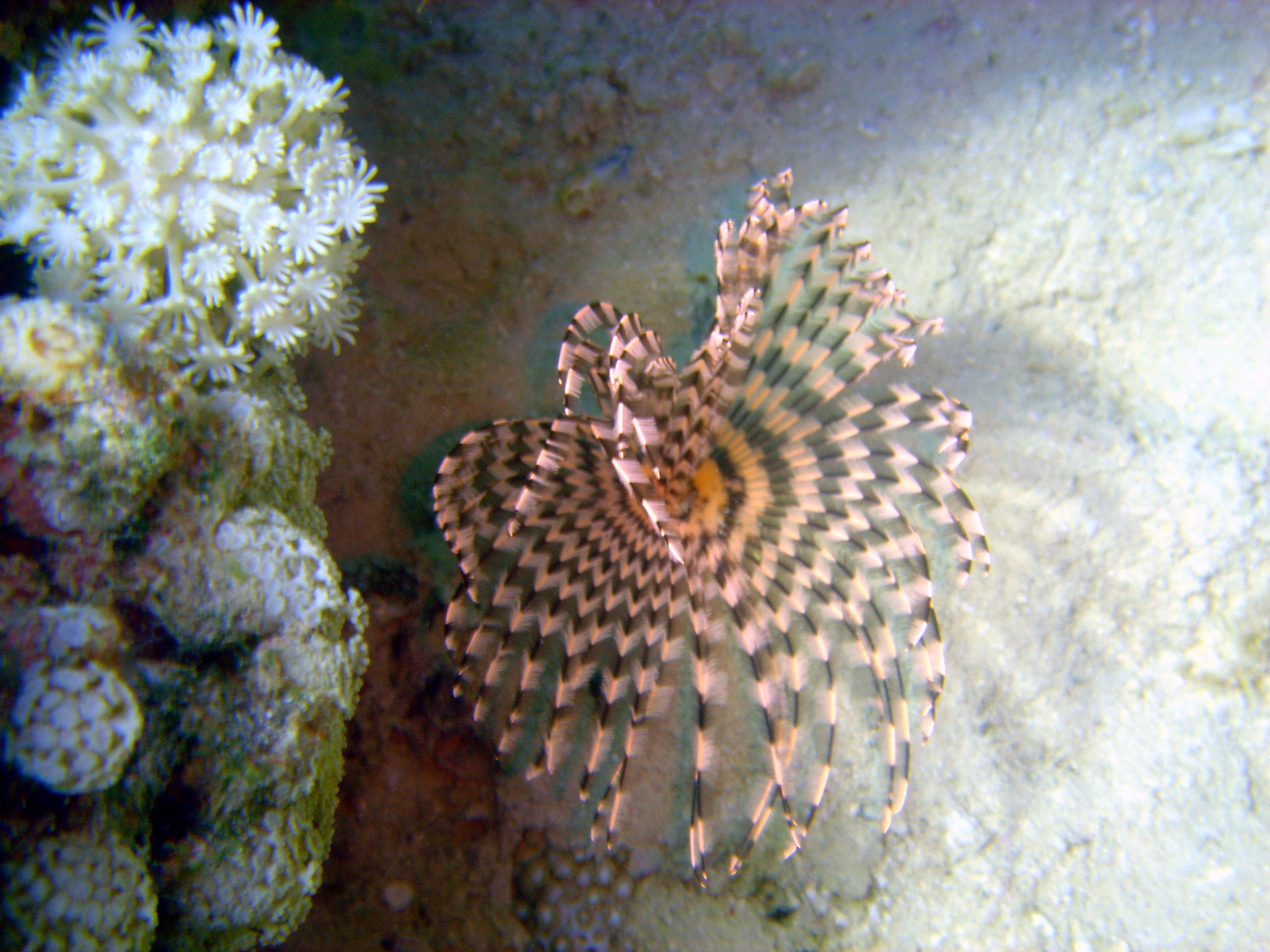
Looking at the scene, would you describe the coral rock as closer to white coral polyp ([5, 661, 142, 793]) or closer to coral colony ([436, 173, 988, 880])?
white coral polyp ([5, 661, 142, 793])

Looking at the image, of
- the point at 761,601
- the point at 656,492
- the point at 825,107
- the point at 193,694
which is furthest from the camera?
the point at 825,107

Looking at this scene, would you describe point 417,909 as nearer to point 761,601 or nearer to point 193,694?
Answer: point 193,694

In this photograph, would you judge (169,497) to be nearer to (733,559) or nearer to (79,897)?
(79,897)

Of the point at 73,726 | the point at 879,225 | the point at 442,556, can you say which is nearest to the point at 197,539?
the point at 73,726

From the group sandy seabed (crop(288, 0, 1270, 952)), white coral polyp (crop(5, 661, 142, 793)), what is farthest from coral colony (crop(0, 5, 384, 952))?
sandy seabed (crop(288, 0, 1270, 952))

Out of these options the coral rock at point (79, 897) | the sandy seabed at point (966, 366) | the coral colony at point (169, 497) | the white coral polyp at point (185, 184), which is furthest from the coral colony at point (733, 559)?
the coral rock at point (79, 897)

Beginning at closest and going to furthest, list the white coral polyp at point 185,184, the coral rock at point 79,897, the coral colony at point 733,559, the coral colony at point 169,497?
the coral rock at point 79,897 < the coral colony at point 169,497 < the white coral polyp at point 185,184 < the coral colony at point 733,559

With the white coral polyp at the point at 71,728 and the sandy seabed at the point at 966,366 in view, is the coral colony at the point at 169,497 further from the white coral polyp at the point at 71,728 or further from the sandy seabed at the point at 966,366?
the sandy seabed at the point at 966,366
